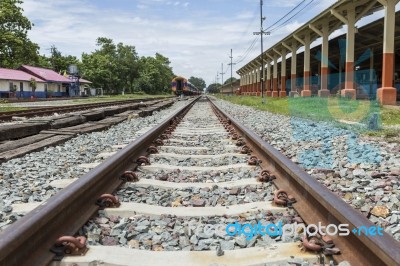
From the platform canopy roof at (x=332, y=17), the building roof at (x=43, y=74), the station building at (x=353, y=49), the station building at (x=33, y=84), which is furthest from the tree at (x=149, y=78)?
the platform canopy roof at (x=332, y=17)

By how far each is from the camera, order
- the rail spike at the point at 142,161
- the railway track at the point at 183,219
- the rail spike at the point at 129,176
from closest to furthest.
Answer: the railway track at the point at 183,219
the rail spike at the point at 129,176
the rail spike at the point at 142,161

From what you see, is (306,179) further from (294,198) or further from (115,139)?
(115,139)

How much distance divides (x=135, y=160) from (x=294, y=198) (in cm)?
222

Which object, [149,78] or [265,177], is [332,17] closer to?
[265,177]

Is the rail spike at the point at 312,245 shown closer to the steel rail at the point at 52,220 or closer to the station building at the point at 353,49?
the steel rail at the point at 52,220

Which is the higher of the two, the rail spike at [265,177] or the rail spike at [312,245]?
the rail spike at [265,177]

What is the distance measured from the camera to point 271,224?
2801 millimetres

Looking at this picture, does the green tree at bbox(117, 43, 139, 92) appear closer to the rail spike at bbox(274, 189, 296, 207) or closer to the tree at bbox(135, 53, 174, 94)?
the tree at bbox(135, 53, 174, 94)

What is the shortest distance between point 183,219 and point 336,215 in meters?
1.08

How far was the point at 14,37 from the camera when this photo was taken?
38.9 metres

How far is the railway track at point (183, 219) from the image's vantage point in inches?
86.7

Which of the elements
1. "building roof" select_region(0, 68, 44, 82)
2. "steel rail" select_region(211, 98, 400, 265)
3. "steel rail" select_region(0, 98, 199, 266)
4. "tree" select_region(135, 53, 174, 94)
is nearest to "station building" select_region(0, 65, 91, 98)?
"building roof" select_region(0, 68, 44, 82)

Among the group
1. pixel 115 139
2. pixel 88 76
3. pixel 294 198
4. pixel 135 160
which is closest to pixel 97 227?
pixel 294 198

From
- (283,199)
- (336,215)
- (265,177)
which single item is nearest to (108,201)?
(283,199)
